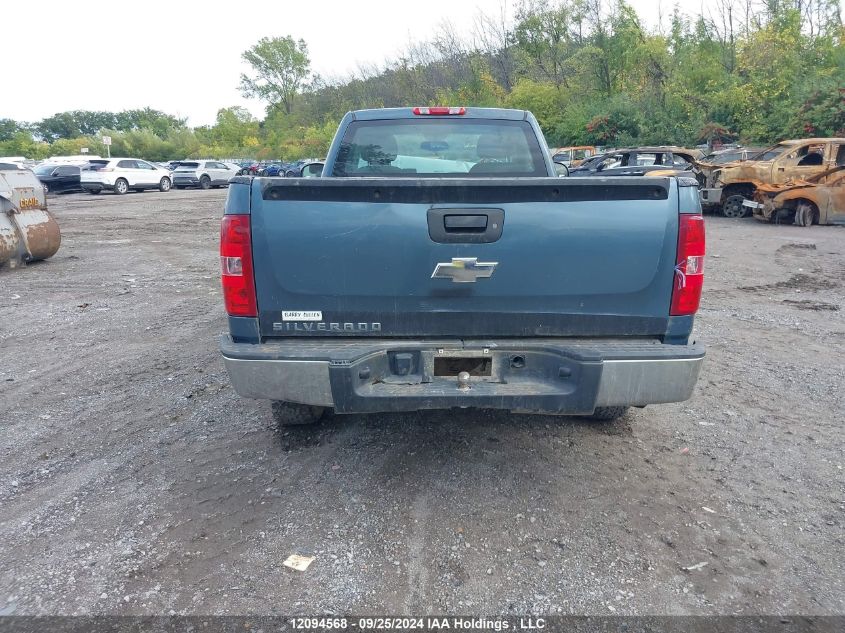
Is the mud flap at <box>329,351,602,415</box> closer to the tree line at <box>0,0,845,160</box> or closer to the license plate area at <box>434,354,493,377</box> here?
the license plate area at <box>434,354,493,377</box>

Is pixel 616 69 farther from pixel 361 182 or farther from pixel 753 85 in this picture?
pixel 361 182

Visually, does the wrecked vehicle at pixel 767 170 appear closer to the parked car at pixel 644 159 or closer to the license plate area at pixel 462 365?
the parked car at pixel 644 159

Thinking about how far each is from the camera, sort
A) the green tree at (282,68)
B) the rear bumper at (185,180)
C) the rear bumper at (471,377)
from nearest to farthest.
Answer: the rear bumper at (471,377) < the rear bumper at (185,180) < the green tree at (282,68)

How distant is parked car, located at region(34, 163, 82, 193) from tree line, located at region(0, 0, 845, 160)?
82.9ft

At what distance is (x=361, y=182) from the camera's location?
9.31 feet

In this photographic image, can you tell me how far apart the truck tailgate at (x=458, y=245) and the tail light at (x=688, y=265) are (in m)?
0.04

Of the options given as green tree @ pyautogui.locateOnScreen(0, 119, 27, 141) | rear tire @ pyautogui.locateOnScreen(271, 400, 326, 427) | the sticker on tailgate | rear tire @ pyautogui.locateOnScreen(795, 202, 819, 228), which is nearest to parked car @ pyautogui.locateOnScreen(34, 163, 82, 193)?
rear tire @ pyautogui.locateOnScreen(795, 202, 819, 228)

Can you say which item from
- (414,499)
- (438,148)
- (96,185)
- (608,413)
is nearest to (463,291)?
(414,499)

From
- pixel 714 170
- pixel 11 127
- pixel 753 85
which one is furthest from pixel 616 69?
pixel 11 127

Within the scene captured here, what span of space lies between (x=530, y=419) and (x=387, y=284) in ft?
5.96

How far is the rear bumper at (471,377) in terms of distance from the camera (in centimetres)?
285

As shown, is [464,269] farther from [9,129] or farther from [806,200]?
[9,129]

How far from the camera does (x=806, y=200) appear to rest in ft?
46.4

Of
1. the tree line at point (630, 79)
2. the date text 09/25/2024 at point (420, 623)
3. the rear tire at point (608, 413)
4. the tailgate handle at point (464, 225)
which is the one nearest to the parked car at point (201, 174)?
the tree line at point (630, 79)
